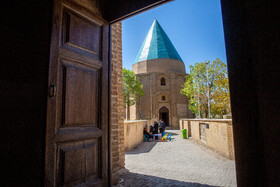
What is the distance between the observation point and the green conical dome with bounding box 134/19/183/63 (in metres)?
32.5

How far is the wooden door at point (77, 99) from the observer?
6.30 feet

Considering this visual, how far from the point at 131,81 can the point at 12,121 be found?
86.3ft

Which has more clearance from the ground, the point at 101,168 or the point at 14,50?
the point at 14,50

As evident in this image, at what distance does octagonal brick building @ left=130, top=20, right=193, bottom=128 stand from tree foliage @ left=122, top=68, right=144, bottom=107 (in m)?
2.37

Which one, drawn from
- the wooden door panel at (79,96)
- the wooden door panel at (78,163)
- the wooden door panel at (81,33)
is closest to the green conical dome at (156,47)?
the wooden door panel at (81,33)

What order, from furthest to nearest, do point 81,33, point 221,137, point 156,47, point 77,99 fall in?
1. point 156,47
2. point 221,137
3. point 81,33
4. point 77,99

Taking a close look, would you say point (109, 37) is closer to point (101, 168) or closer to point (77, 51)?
point (77, 51)

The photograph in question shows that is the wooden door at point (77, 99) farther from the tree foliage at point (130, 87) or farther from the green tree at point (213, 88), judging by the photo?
the tree foliage at point (130, 87)

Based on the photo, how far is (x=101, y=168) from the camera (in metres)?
2.34

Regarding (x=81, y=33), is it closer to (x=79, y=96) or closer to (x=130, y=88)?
(x=79, y=96)

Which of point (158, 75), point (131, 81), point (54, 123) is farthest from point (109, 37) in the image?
point (158, 75)

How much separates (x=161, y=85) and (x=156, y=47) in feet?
25.9

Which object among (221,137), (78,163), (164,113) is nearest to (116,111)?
(78,163)

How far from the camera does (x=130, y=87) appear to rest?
28094mm
